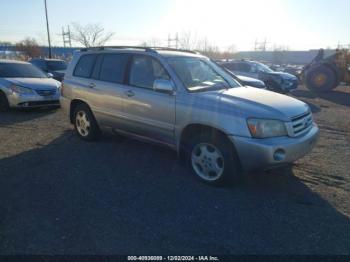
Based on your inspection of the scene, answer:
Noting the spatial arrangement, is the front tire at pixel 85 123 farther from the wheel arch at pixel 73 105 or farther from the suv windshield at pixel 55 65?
the suv windshield at pixel 55 65

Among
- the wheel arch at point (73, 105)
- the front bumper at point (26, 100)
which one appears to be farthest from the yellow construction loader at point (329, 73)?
the wheel arch at point (73, 105)

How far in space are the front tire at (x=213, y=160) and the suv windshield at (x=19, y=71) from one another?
297 inches

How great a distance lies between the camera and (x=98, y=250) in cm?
274

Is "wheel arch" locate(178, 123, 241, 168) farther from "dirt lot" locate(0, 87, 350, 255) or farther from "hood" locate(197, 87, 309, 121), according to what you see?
"dirt lot" locate(0, 87, 350, 255)

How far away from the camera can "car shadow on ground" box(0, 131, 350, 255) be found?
9.29 ft

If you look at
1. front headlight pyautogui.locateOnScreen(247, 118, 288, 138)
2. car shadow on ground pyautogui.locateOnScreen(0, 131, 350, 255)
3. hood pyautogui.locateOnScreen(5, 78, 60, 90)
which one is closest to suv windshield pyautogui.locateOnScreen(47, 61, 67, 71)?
hood pyautogui.locateOnScreen(5, 78, 60, 90)

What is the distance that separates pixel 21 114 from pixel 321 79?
49.4 ft

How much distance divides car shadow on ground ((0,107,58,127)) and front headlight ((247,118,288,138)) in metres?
6.63

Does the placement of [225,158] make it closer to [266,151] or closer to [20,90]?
[266,151]

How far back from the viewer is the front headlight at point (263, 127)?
3582mm

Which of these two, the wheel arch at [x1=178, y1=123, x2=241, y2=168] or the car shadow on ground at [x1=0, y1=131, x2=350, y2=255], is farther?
the wheel arch at [x1=178, y1=123, x2=241, y2=168]

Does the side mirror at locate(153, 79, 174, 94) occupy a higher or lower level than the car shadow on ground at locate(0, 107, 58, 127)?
higher

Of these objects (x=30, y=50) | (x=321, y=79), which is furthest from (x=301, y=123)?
(x=30, y=50)

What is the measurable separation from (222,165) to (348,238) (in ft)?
5.25
